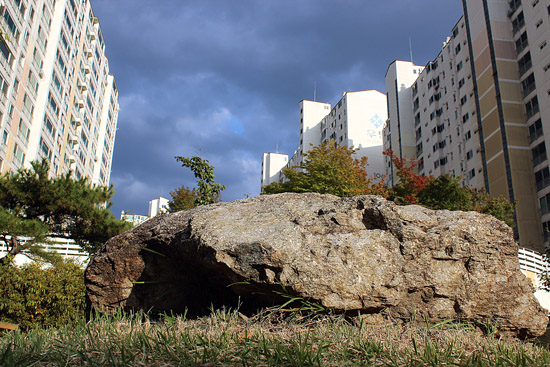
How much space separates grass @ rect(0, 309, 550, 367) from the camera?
3.28m

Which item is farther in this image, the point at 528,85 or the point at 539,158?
the point at 528,85

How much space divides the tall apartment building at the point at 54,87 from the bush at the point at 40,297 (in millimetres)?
11820

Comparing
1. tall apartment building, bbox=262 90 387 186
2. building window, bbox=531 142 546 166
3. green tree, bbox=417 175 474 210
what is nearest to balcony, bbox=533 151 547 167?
building window, bbox=531 142 546 166

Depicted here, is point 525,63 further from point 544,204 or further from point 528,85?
point 544,204

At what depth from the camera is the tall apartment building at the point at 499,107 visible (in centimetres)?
3952

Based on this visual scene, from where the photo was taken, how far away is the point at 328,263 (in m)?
4.64

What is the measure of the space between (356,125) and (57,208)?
59.5 metres

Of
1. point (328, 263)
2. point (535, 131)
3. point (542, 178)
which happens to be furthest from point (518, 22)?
point (328, 263)

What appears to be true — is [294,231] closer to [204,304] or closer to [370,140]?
[204,304]

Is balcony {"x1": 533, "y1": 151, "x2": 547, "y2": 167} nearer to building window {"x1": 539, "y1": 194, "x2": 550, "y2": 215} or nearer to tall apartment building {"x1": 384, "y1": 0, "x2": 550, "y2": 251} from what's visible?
tall apartment building {"x1": 384, "y1": 0, "x2": 550, "y2": 251}

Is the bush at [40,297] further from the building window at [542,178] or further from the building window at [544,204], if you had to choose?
the building window at [542,178]

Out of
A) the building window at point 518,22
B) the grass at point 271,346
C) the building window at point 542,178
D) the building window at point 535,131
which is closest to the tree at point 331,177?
the grass at point 271,346

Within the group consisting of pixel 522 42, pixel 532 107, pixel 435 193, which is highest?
pixel 522 42

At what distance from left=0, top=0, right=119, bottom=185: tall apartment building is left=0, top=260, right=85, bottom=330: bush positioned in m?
11.8
